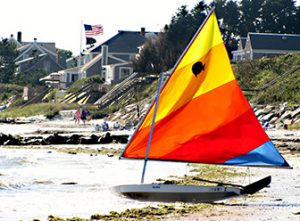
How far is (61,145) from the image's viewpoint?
4228cm

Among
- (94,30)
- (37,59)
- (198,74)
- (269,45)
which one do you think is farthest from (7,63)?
(198,74)

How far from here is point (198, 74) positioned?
1816 centimetres

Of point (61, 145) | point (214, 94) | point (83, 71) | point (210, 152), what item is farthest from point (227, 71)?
point (83, 71)

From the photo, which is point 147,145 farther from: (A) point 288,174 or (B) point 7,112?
(B) point 7,112

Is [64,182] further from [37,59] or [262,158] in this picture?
[37,59]

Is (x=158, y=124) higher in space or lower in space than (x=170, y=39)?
lower

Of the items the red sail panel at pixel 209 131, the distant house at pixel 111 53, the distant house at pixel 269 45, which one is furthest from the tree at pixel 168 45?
the red sail panel at pixel 209 131

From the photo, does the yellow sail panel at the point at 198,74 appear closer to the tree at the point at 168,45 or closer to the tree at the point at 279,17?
the tree at the point at 168,45

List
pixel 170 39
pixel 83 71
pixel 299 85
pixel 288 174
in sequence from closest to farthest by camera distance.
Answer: pixel 288 174 < pixel 299 85 < pixel 170 39 < pixel 83 71

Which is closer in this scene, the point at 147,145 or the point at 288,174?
the point at 147,145

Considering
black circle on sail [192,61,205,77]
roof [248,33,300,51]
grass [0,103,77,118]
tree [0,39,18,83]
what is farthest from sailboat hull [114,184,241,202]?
tree [0,39,18,83]

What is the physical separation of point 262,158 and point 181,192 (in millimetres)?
1712

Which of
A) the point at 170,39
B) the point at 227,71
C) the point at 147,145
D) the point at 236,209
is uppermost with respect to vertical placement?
the point at 170,39

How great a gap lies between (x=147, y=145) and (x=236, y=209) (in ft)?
6.96
